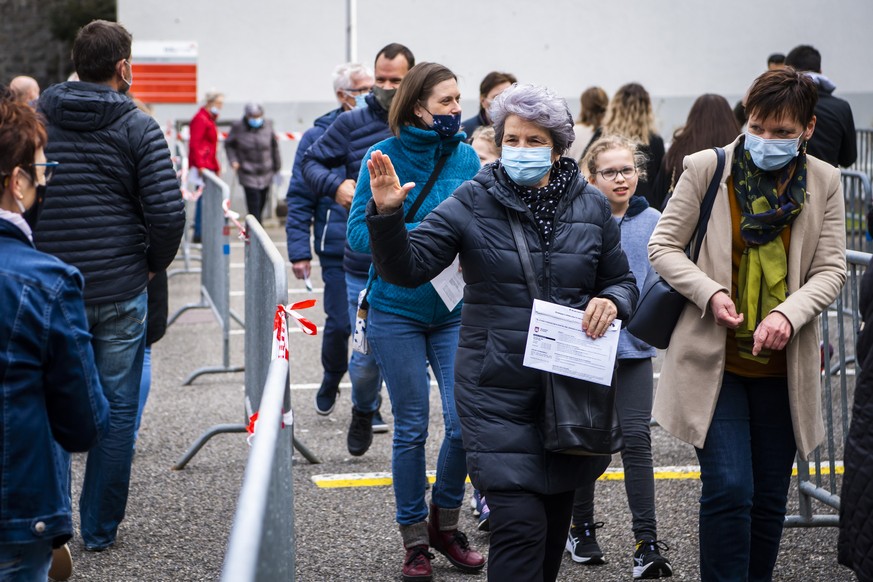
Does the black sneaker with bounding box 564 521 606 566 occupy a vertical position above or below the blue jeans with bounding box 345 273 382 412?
below

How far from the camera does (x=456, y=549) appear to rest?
482cm

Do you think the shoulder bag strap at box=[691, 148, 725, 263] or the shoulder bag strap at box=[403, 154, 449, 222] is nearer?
the shoulder bag strap at box=[691, 148, 725, 263]

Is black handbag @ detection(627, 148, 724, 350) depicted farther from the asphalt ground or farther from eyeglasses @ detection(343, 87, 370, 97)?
eyeglasses @ detection(343, 87, 370, 97)

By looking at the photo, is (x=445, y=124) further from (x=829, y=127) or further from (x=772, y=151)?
(x=829, y=127)

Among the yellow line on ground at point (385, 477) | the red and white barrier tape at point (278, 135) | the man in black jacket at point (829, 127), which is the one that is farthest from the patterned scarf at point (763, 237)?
the red and white barrier tape at point (278, 135)

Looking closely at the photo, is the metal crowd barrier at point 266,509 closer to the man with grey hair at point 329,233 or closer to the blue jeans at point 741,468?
the blue jeans at point 741,468

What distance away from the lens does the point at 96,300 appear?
188 inches

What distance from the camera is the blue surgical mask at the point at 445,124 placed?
4.65 m

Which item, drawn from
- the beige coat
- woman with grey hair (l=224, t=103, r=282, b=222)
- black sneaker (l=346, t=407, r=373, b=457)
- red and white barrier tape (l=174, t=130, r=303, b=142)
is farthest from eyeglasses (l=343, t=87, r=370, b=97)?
red and white barrier tape (l=174, t=130, r=303, b=142)

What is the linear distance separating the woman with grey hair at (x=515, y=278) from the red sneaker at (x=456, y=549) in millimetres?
1009

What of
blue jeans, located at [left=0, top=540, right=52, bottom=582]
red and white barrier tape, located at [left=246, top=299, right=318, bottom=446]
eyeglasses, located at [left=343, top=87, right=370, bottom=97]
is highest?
eyeglasses, located at [left=343, top=87, right=370, bottom=97]

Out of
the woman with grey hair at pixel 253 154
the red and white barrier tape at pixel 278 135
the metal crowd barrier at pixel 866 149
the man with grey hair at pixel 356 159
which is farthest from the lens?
the red and white barrier tape at pixel 278 135

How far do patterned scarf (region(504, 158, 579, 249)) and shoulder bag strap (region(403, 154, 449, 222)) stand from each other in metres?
0.92

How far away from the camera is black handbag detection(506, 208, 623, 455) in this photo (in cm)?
357
